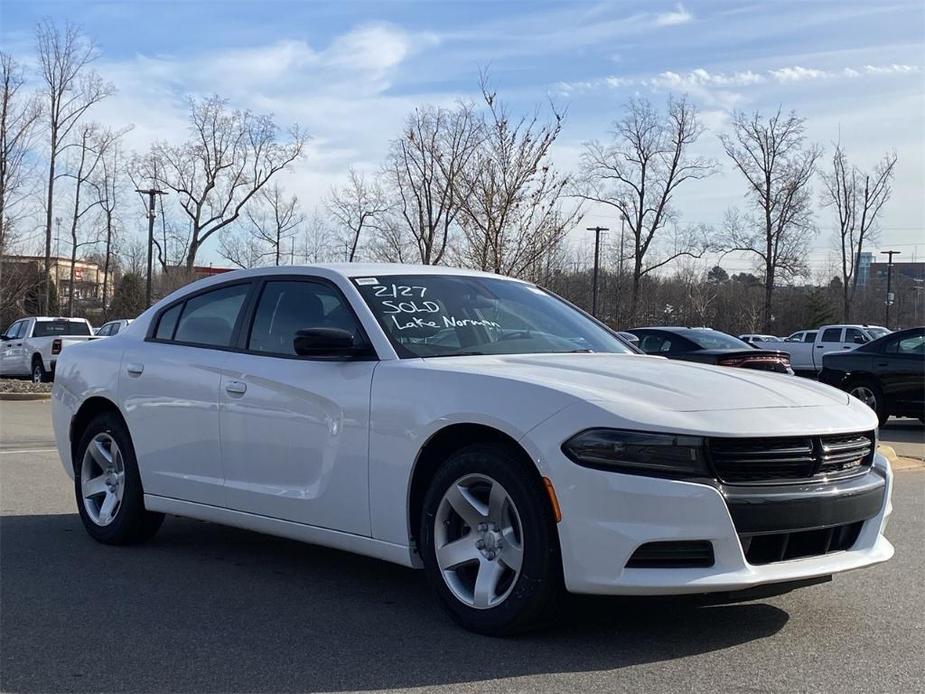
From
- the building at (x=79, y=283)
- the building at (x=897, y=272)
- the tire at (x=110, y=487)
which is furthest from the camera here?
the building at (x=897, y=272)

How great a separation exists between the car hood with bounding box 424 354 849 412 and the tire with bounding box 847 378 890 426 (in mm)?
12322

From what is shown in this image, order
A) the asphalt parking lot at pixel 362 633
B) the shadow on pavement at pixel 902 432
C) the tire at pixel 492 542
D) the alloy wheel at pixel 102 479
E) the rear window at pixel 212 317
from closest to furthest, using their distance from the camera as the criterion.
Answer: the asphalt parking lot at pixel 362 633, the tire at pixel 492 542, the rear window at pixel 212 317, the alloy wheel at pixel 102 479, the shadow on pavement at pixel 902 432

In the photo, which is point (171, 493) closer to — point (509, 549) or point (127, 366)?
point (127, 366)

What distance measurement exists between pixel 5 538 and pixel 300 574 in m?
2.17

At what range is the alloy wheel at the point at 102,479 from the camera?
654cm

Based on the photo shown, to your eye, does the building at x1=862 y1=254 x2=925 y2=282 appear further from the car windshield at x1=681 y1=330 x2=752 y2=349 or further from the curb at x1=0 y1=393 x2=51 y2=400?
the curb at x1=0 y1=393 x2=51 y2=400

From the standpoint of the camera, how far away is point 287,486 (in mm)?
5316

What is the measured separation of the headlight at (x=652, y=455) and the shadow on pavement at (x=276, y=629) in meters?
0.78

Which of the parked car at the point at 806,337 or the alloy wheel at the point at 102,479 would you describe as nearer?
the alloy wheel at the point at 102,479

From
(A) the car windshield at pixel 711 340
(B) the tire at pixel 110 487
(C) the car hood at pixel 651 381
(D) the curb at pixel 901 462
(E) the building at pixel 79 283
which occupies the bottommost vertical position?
(D) the curb at pixel 901 462

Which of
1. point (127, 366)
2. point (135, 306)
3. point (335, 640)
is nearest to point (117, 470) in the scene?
point (127, 366)

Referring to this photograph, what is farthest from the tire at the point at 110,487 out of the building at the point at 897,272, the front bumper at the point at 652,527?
the building at the point at 897,272

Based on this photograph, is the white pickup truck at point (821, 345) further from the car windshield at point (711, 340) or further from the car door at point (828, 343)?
the car windshield at point (711, 340)

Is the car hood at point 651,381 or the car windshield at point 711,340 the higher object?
the car hood at point 651,381
